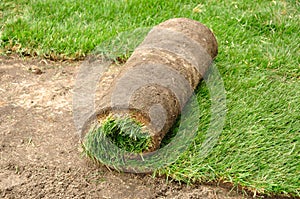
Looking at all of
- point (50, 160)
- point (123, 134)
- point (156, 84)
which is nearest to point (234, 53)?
point (156, 84)

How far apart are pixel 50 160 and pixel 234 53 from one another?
2.11 meters

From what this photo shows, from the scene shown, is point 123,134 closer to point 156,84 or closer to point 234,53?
point 156,84

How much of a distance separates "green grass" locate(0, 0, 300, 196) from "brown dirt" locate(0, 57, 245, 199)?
18 centimetres

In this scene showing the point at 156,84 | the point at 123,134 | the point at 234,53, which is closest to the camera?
the point at 123,134

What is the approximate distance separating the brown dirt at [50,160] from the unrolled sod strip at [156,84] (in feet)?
0.66

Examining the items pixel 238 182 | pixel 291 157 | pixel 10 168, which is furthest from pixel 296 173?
pixel 10 168

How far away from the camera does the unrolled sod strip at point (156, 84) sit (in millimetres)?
2896

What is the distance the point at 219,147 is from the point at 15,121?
1.45 m

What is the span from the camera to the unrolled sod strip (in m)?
2.90

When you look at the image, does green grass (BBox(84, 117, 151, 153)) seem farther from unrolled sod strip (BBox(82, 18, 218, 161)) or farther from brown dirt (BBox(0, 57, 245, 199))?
brown dirt (BBox(0, 57, 245, 199))

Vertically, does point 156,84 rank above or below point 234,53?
above

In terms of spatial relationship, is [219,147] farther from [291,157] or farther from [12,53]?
[12,53]

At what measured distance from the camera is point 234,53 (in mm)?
4367

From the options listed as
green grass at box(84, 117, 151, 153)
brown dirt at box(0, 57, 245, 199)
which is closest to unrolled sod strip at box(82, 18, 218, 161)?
green grass at box(84, 117, 151, 153)
